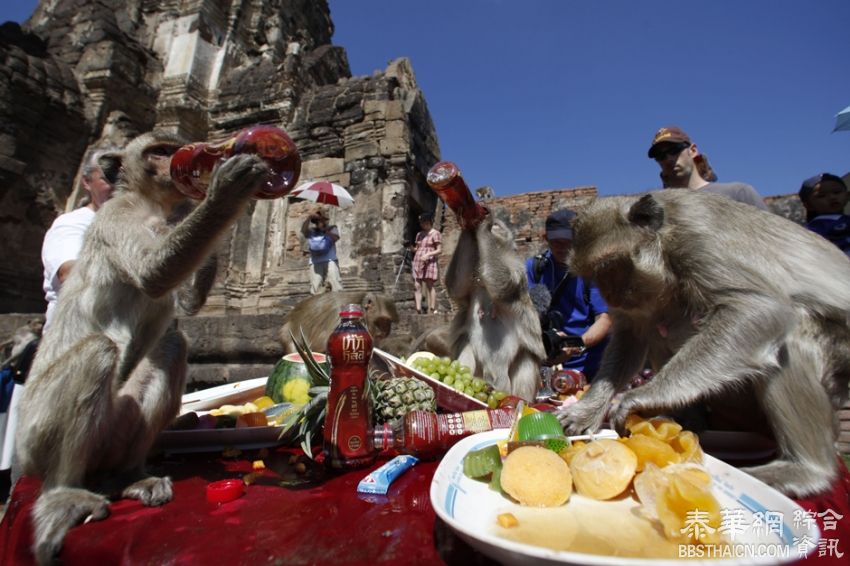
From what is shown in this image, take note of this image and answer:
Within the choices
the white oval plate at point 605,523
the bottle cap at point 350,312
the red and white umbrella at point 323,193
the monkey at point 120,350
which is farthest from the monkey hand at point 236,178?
the red and white umbrella at point 323,193

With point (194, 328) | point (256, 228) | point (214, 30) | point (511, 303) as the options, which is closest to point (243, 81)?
point (214, 30)

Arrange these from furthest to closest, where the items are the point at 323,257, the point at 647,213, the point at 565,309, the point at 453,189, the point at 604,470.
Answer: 1. the point at 323,257
2. the point at 565,309
3. the point at 453,189
4. the point at 647,213
5. the point at 604,470

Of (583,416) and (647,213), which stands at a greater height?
(647,213)

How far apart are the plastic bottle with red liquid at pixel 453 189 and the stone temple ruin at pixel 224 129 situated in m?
3.61

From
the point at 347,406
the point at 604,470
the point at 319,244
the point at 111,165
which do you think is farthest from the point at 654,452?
the point at 319,244

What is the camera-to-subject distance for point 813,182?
140 inches

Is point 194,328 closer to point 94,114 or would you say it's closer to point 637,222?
point 637,222

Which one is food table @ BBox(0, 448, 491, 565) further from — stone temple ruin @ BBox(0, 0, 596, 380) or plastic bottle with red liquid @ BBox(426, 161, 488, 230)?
stone temple ruin @ BBox(0, 0, 596, 380)

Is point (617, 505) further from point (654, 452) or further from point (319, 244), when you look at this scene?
point (319, 244)

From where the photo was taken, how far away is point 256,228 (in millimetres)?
10086

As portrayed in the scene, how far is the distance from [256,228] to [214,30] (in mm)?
7350

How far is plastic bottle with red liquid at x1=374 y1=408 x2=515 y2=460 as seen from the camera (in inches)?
61.5

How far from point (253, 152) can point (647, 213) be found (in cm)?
158

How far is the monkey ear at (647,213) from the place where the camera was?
183 centimetres
